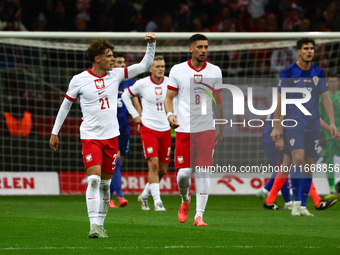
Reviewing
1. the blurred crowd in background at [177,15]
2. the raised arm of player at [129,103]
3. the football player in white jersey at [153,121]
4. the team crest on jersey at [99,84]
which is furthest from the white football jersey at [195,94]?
the blurred crowd in background at [177,15]

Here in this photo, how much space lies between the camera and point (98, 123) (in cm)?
840

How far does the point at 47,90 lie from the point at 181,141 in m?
7.75

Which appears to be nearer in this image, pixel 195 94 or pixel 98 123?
pixel 98 123

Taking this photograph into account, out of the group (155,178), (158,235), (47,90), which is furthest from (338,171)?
(158,235)

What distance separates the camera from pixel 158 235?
27.9ft

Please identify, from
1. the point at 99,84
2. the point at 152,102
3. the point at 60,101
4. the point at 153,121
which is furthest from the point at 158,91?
the point at 99,84

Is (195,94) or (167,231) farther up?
(195,94)

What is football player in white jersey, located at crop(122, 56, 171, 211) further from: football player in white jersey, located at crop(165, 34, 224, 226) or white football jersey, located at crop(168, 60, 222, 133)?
white football jersey, located at crop(168, 60, 222, 133)

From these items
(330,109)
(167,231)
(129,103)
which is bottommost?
(167,231)

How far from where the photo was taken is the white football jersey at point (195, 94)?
9.65 m

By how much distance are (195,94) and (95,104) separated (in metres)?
1.72

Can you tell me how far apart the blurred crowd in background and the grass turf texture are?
7.53 meters

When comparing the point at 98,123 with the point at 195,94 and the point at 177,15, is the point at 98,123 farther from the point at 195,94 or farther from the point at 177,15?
the point at 177,15

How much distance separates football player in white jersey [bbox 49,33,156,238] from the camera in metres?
8.28
